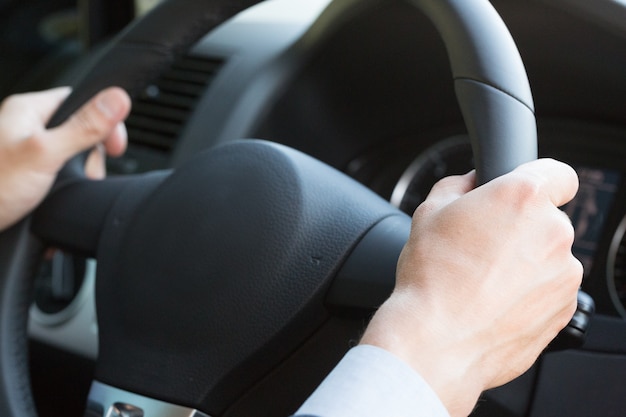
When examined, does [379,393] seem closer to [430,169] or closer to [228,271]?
[228,271]

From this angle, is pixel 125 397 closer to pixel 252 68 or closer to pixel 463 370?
pixel 463 370

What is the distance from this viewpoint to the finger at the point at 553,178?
2.05 feet

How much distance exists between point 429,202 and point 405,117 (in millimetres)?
739

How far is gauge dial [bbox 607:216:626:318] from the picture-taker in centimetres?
127

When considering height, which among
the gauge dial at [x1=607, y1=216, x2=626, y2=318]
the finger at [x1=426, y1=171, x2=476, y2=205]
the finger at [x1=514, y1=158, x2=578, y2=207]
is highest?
the finger at [x1=514, y1=158, x2=578, y2=207]

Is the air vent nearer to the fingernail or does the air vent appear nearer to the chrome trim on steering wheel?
the fingernail

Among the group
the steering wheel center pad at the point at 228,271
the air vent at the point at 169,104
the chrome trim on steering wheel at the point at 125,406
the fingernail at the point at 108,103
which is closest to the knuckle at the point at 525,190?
the steering wheel center pad at the point at 228,271

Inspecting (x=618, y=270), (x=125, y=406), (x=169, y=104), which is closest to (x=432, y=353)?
(x=125, y=406)

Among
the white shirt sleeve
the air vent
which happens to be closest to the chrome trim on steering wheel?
the white shirt sleeve

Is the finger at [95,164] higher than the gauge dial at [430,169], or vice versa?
the finger at [95,164]

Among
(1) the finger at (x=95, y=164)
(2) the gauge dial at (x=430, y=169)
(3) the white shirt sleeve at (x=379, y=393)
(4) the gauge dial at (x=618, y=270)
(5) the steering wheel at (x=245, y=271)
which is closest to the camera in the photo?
(3) the white shirt sleeve at (x=379, y=393)

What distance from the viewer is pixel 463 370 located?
608 mm

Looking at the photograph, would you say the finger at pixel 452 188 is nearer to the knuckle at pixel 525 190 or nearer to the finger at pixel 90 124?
the knuckle at pixel 525 190

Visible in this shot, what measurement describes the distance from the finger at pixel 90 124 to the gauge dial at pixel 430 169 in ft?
1.82
